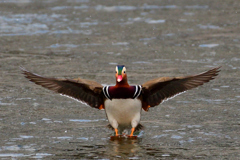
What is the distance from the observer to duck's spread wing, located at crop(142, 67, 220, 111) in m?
7.67

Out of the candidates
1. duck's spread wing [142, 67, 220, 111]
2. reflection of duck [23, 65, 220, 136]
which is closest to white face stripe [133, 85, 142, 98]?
reflection of duck [23, 65, 220, 136]

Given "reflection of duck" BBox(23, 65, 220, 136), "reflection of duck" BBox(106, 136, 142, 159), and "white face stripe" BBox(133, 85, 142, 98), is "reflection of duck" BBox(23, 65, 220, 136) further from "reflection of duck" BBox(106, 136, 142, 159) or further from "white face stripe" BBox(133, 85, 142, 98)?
"reflection of duck" BBox(106, 136, 142, 159)

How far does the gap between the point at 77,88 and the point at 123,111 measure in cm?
86

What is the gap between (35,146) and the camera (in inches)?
283

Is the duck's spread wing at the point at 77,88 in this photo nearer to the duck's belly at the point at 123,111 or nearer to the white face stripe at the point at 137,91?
the duck's belly at the point at 123,111

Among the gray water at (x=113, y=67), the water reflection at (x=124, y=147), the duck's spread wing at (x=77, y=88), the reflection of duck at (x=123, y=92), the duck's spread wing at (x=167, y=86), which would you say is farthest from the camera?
the duck's spread wing at (x=77, y=88)

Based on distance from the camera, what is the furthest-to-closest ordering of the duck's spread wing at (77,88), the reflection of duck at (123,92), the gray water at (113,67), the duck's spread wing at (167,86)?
the duck's spread wing at (77,88), the duck's spread wing at (167,86), the reflection of duck at (123,92), the gray water at (113,67)

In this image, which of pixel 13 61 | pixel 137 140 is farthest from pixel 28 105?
pixel 13 61

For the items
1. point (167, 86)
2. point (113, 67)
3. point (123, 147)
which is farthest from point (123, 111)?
point (113, 67)

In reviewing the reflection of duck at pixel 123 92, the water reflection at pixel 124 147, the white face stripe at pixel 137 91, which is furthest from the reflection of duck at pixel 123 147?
the white face stripe at pixel 137 91

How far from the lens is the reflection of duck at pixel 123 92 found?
752 cm

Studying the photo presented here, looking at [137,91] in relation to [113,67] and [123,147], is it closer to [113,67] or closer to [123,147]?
[123,147]

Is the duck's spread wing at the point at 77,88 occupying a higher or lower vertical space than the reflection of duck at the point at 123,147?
higher

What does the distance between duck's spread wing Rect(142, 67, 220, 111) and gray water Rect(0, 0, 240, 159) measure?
0.49 m
